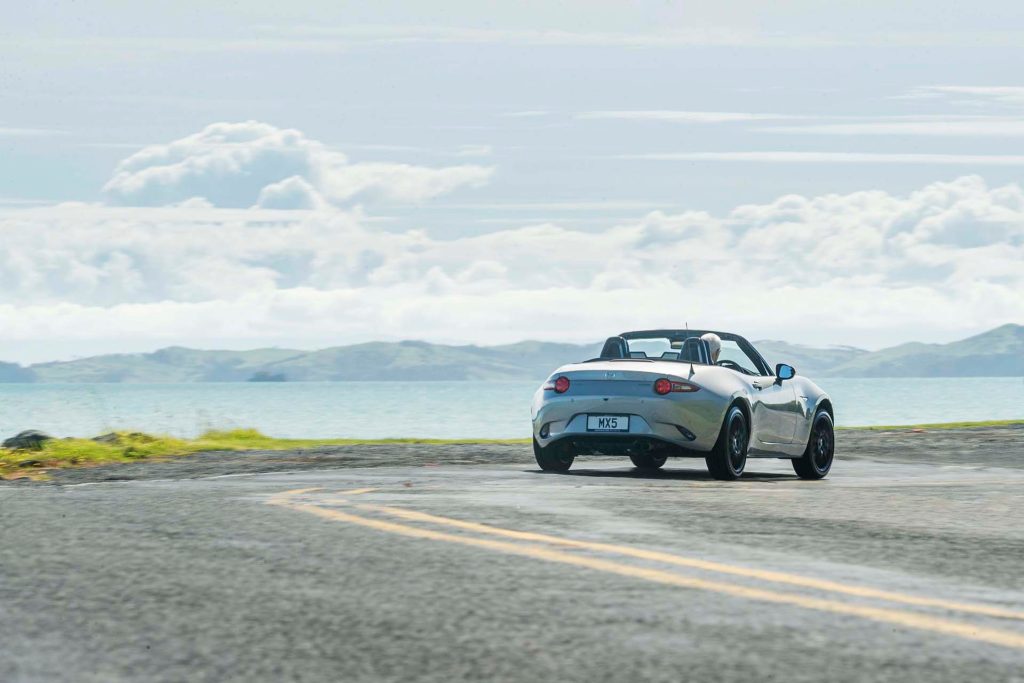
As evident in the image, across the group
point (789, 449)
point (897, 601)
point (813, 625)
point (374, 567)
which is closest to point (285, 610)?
point (374, 567)

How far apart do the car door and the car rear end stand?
0.96m

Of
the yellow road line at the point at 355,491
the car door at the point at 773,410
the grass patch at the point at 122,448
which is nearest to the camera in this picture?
the yellow road line at the point at 355,491

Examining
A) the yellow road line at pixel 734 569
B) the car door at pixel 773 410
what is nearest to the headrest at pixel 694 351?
the car door at pixel 773 410

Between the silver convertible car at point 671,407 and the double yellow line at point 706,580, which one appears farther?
the silver convertible car at point 671,407

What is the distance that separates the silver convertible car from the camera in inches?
643

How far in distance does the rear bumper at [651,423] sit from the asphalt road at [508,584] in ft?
8.30

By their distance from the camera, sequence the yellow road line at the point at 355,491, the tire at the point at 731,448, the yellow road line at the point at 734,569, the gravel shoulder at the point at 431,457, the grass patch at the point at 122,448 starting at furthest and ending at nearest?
the grass patch at the point at 122,448
the gravel shoulder at the point at 431,457
the tire at the point at 731,448
the yellow road line at the point at 355,491
the yellow road line at the point at 734,569

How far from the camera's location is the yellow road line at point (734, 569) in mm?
6965

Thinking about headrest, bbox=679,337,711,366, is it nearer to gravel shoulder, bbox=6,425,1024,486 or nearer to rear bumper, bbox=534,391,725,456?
rear bumper, bbox=534,391,725,456

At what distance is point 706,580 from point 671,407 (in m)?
8.62

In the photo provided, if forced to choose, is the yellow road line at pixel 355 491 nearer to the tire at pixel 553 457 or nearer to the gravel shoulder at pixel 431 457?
the tire at pixel 553 457

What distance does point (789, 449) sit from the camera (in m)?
17.9

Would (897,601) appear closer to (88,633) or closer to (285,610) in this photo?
(285,610)

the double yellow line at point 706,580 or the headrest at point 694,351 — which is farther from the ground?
the headrest at point 694,351
